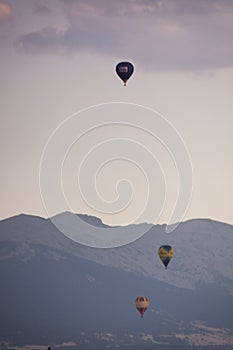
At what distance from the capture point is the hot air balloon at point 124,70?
15898 cm

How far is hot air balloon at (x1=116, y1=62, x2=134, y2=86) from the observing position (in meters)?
159

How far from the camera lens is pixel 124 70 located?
160 m

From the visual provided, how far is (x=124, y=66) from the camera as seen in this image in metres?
161
